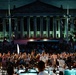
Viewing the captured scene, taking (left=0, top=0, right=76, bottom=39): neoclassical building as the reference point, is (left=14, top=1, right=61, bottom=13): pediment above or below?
above

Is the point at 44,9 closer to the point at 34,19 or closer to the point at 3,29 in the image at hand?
the point at 34,19

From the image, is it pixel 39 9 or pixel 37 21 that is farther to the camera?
pixel 37 21

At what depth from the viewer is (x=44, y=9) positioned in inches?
4230

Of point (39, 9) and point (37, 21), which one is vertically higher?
point (39, 9)

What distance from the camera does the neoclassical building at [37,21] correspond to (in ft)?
353

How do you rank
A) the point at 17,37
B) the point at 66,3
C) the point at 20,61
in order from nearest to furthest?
the point at 20,61 < the point at 17,37 < the point at 66,3

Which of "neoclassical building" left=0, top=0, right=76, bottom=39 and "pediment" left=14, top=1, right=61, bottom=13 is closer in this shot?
"pediment" left=14, top=1, right=61, bottom=13

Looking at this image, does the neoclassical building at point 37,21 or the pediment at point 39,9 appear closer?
the pediment at point 39,9

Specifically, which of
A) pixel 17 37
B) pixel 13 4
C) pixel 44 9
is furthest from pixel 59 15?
pixel 13 4

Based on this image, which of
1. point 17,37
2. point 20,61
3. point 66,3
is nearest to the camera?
point 20,61

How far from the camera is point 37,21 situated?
112m

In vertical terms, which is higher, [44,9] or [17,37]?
[44,9]

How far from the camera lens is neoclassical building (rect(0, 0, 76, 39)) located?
4237 inches

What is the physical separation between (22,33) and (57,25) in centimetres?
899
